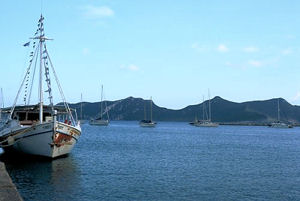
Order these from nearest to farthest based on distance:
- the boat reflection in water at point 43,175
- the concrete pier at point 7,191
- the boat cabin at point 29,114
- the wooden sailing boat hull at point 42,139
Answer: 1. the concrete pier at point 7,191
2. the boat reflection in water at point 43,175
3. the wooden sailing boat hull at point 42,139
4. the boat cabin at point 29,114

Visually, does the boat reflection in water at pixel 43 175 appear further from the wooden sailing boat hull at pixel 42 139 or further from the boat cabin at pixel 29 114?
the boat cabin at pixel 29 114

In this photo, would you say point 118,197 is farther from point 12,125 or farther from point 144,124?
point 144,124

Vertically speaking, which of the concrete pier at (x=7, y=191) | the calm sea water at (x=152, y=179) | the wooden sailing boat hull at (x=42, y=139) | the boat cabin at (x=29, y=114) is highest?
the boat cabin at (x=29, y=114)

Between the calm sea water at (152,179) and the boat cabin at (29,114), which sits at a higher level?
the boat cabin at (29,114)

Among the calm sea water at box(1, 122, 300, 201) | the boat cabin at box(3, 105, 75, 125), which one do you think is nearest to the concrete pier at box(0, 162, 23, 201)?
the calm sea water at box(1, 122, 300, 201)

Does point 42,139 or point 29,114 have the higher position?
point 29,114

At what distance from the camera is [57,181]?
88.6ft

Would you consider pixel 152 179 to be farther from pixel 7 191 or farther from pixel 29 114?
pixel 29 114

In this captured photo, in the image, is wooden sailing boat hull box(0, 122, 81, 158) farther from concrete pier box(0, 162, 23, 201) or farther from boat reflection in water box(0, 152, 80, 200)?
concrete pier box(0, 162, 23, 201)

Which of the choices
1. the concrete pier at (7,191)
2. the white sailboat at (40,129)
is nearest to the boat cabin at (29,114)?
the white sailboat at (40,129)

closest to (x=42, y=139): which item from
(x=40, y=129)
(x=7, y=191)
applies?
(x=40, y=129)

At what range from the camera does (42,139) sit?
3478 centimetres

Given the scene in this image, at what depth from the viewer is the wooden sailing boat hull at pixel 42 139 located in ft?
113

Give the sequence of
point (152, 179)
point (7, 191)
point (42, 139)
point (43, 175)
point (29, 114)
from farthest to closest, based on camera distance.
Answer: point (29, 114) < point (42, 139) < point (43, 175) < point (152, 179) < point (7, 191)
